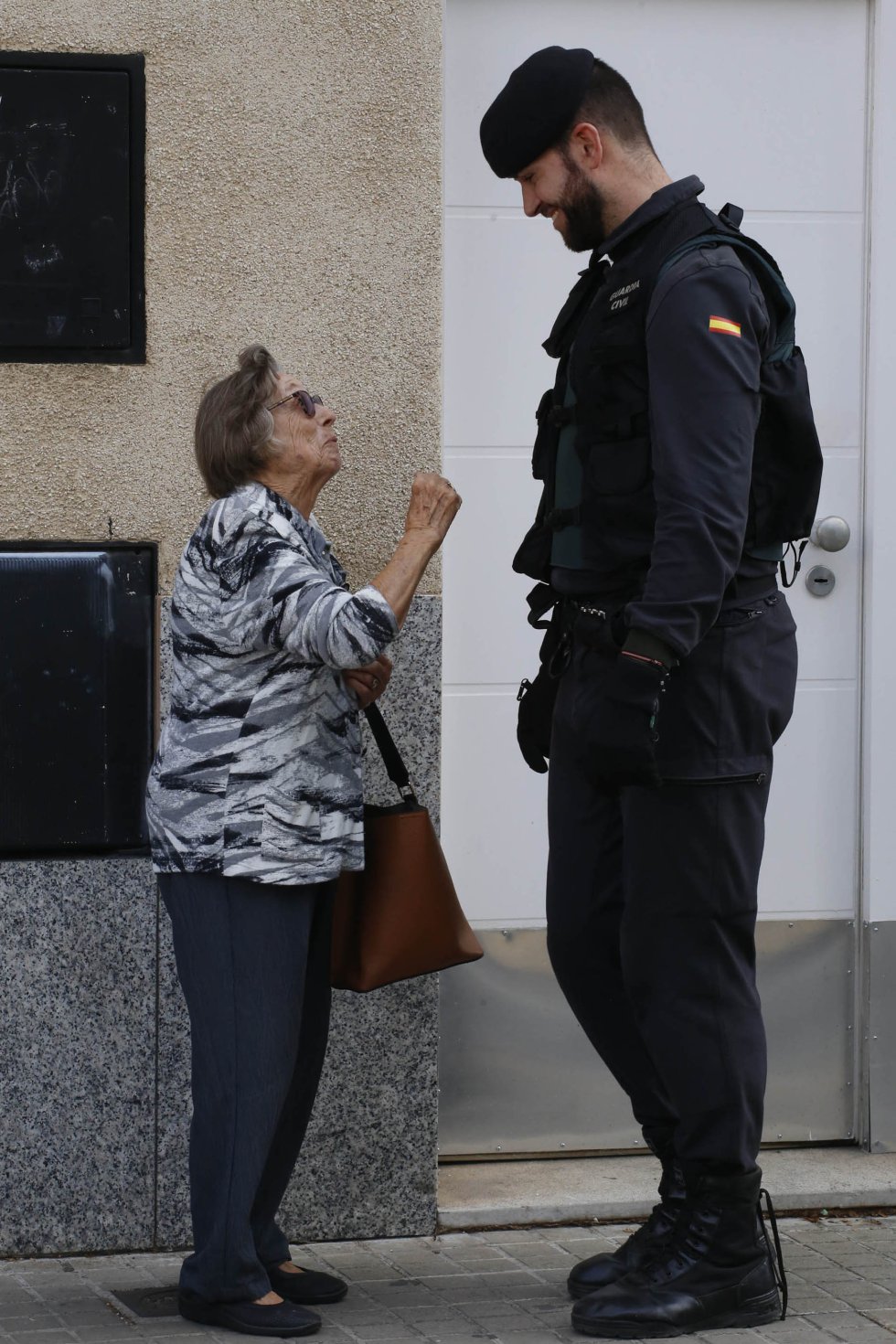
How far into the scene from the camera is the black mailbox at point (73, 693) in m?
3.90

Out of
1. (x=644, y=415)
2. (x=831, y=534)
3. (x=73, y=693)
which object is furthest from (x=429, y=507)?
(x=831, y=534)

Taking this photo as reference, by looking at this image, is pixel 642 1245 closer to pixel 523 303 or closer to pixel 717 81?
pixel 523 303

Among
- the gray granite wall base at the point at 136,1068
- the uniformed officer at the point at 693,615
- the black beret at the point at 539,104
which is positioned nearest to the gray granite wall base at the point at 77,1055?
the gray granite wall base at the point at 136,1068

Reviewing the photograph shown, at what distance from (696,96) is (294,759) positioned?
2.08 meters

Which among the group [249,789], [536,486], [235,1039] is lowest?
[235,1039]

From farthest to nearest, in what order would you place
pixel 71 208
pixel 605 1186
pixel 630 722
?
pixel 605 1186
pixel 71 208
pixel 630 722

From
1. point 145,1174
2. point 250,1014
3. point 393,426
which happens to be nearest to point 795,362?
point 393,426

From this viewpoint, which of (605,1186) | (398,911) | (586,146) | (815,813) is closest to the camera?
(586,146)

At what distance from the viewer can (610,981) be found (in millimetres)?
3529

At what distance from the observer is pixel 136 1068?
3.94m

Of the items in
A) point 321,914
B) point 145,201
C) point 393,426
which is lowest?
point 321,914

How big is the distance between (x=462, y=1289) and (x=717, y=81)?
2.85 m

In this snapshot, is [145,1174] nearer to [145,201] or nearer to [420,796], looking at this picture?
[420,796]

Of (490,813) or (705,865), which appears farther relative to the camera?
(490,813)
